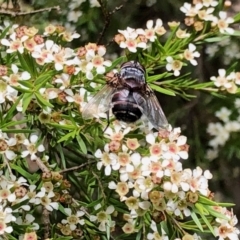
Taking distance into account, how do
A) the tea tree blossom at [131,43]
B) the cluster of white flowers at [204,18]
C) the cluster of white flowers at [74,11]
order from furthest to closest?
the cluster of white flowers at [74,11], the cluster of white flowers at [204,18], the tea tree blossom at [131,43]

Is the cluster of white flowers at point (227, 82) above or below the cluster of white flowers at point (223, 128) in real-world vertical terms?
above

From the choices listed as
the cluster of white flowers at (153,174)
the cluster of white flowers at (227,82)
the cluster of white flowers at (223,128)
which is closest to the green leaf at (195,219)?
the cluster of white flowers at (153,174)

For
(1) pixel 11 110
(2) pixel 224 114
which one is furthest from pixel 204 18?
(2) pixel 224 114

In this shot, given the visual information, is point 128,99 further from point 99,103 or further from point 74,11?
point 74,11

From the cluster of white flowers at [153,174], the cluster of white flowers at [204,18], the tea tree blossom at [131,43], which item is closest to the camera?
the cluster of white flowers at [153,174]

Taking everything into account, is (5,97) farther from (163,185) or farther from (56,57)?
(163,185)

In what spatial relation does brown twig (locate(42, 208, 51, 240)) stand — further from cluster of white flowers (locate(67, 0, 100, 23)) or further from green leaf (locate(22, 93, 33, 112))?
cluster of white flowers (locate(67, 0, 100, 23))

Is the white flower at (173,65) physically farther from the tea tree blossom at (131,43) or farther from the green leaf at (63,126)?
the green leaf at (63,126)
